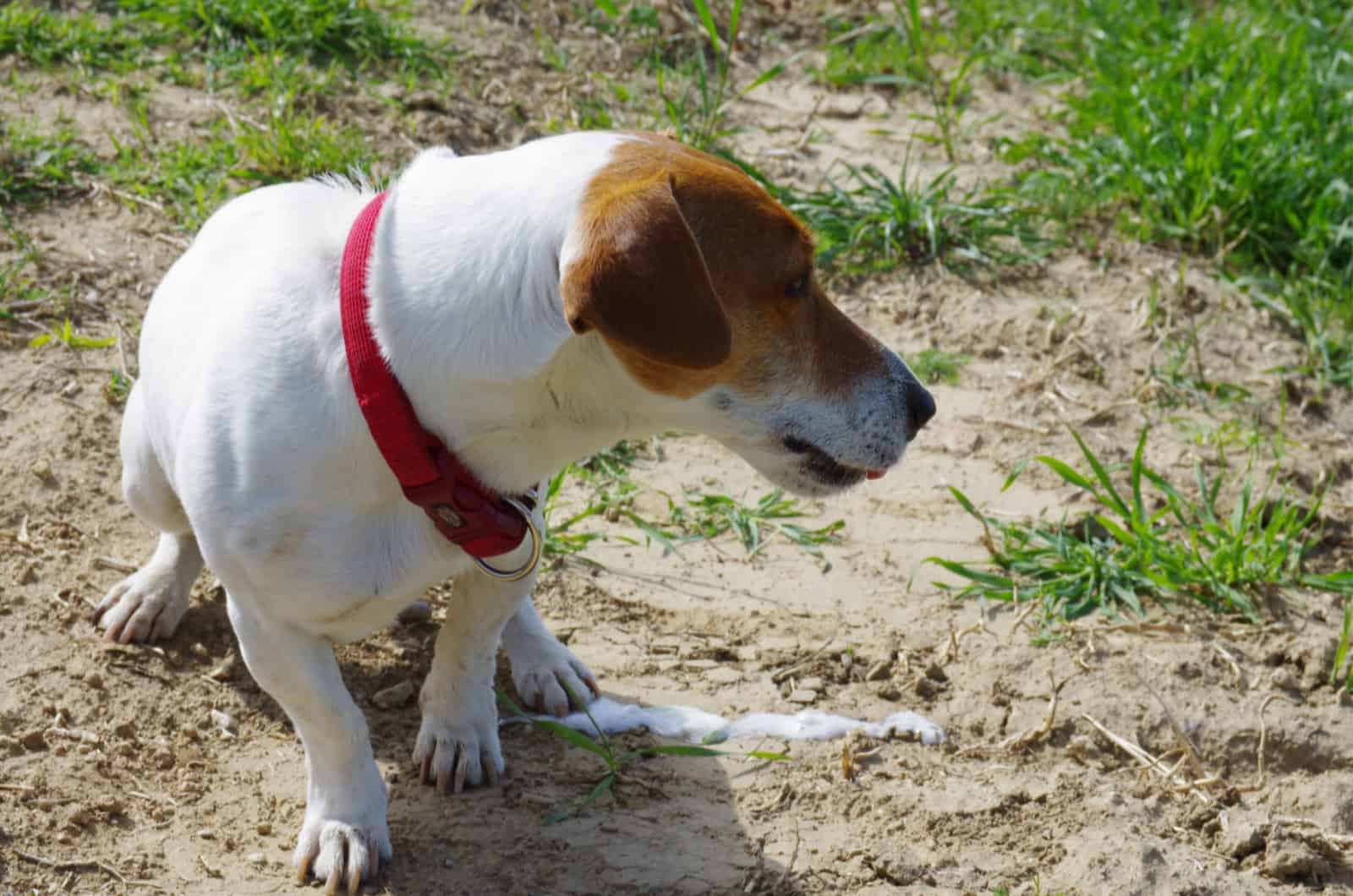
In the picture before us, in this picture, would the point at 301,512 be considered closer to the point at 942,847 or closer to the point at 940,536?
the point at 942,847

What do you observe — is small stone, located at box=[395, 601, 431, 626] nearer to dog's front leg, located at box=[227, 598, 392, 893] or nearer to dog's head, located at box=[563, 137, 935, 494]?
dog's front leg, located at box=[227, 598, 392, 893]

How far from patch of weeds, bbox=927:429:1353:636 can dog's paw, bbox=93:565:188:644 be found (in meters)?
1.96

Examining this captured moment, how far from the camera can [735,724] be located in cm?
355

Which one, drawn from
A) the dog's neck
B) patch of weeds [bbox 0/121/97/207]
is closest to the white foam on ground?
the dog's neck

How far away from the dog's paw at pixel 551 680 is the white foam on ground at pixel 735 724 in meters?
0.03

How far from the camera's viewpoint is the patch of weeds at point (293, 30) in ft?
18.7

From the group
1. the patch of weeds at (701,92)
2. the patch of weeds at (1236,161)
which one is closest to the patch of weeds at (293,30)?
the patch of weeds at (701,92)

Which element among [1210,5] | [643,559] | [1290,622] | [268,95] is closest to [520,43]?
[268,95]

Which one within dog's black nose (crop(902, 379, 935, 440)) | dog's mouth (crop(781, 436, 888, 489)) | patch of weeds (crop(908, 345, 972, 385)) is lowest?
patch of weeds (crop(908, 345, 972, 385))

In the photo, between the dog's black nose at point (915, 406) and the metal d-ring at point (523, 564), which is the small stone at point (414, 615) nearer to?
the metal d-ring at point (523, 564)

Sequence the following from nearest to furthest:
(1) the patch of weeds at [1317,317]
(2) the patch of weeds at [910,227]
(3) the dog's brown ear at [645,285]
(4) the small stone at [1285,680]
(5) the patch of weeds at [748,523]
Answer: (3) the dog's brown ear at [645,285] → (4) the small stone at [1285,680] → (5) the patch of weeds at [748,523] → (1) the patch of weeds at [1317,317] → (2) the patch of weeds at [910,227]

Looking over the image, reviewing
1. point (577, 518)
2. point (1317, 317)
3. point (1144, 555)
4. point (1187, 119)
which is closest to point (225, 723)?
point (577, 518)

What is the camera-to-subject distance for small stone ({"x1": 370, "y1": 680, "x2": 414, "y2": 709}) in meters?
3.55

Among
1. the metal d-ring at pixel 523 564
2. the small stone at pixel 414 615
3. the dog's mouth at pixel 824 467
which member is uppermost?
the dog's mouth at pixel 824 467
